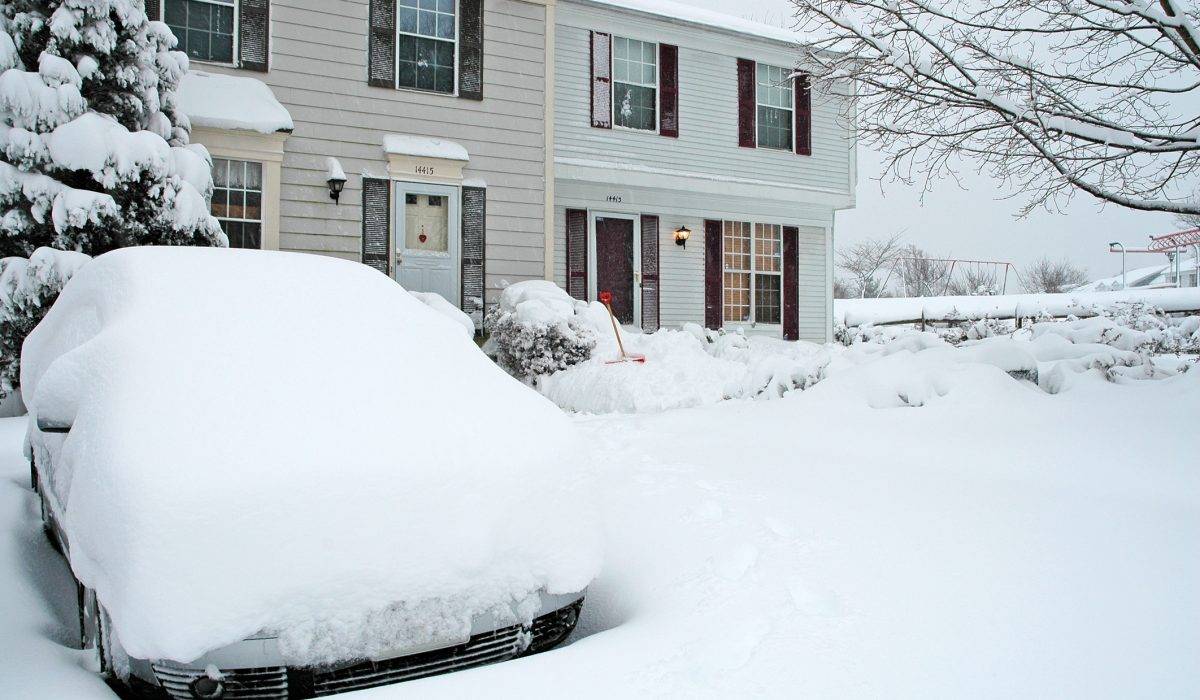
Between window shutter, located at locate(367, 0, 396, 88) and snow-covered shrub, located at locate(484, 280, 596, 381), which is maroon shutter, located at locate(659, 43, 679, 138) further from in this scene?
snow-covered shrub, located at locate(484, 280, 596, 381)

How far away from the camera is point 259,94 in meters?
9.86

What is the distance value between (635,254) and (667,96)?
9.59 ft

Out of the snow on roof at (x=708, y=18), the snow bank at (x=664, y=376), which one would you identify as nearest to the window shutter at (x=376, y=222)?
the snow bank at (x=664, y=376)

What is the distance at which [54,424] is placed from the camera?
8.13 ft

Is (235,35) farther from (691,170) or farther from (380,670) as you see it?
(380,670)

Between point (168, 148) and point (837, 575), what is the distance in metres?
7.65

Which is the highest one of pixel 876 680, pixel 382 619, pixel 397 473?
pixel 397 473

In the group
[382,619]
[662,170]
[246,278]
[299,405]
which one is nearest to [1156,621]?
[382,619]

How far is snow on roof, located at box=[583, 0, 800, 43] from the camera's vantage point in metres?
13.5

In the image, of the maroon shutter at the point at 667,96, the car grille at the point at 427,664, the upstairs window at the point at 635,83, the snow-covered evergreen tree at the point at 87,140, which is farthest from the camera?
the maroon shutter at the point at 667,96

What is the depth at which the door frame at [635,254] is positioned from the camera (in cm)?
1364

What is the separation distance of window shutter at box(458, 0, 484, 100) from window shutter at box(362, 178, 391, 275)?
6.21 ft

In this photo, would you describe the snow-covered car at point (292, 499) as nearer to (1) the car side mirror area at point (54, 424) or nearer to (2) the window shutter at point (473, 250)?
(1) the car side mirror area at point (54, 424)

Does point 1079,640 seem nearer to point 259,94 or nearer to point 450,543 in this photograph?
point 450,543
